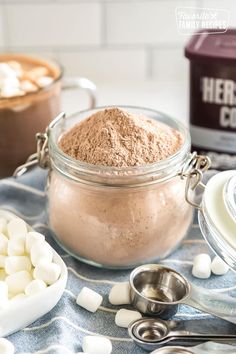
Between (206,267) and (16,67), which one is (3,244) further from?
(16,67)

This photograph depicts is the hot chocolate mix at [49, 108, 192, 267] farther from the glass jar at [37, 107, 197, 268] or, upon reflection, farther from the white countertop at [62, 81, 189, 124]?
the white countertop at [62, 81, 189, 124]

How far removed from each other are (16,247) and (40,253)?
0.12 ft

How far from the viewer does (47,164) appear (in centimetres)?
85

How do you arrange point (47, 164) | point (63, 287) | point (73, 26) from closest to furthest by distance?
point (63, 287), point (47, 164), point (73, 26)

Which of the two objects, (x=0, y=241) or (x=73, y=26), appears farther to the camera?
(x=73, y=26)

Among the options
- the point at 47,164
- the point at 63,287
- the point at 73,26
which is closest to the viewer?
the point at 63,287

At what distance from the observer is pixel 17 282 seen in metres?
0.73

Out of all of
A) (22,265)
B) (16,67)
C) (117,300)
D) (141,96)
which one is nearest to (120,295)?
(117,300)

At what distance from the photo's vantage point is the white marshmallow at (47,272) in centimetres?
72

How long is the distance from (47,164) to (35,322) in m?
0.21

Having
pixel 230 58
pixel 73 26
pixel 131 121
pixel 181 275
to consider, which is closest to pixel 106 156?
pixel 131 121

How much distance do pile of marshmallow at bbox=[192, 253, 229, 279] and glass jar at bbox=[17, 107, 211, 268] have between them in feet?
0.13

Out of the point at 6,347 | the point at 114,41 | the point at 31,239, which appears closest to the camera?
the point at 6,347

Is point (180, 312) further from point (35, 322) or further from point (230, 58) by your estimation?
point (230, 58)
